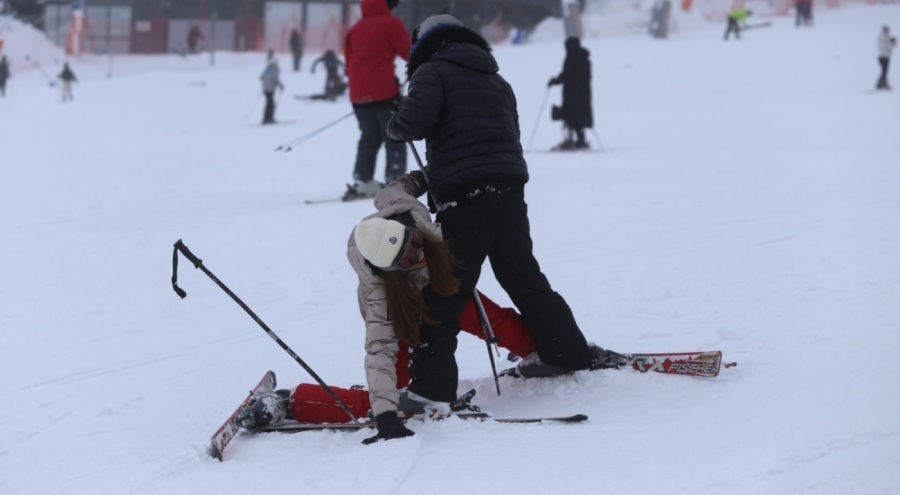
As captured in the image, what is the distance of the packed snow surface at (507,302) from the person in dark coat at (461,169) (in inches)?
13.8

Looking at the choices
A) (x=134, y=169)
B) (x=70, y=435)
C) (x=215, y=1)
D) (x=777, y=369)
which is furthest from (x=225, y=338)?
(x=215, y=1)

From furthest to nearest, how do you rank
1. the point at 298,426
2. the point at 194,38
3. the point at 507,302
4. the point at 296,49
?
the point at 194,38
the point at 296,49
the point at 507,302
the point at 298,426

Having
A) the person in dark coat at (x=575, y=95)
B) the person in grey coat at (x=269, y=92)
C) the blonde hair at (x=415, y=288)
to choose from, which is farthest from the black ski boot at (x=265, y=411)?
the person in grey coat at (x=269, y=92)

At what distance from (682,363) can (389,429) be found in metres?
1.37

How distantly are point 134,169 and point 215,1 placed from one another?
82.3ft

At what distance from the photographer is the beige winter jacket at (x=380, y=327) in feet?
11.8

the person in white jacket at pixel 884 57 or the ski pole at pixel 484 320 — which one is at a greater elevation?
the person in white jacket at pixel 884 57

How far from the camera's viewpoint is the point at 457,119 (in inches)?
153

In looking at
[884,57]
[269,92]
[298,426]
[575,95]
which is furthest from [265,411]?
[884,57]

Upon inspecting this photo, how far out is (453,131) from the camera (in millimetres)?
3910

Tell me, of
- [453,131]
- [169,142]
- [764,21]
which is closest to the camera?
[453,131]

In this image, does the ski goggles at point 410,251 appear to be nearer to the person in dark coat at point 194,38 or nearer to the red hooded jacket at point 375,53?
the red hooded jacket at point 375,53

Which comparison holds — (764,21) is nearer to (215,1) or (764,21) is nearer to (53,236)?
(215,1)

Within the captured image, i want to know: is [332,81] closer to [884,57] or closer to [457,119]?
[884,57]
